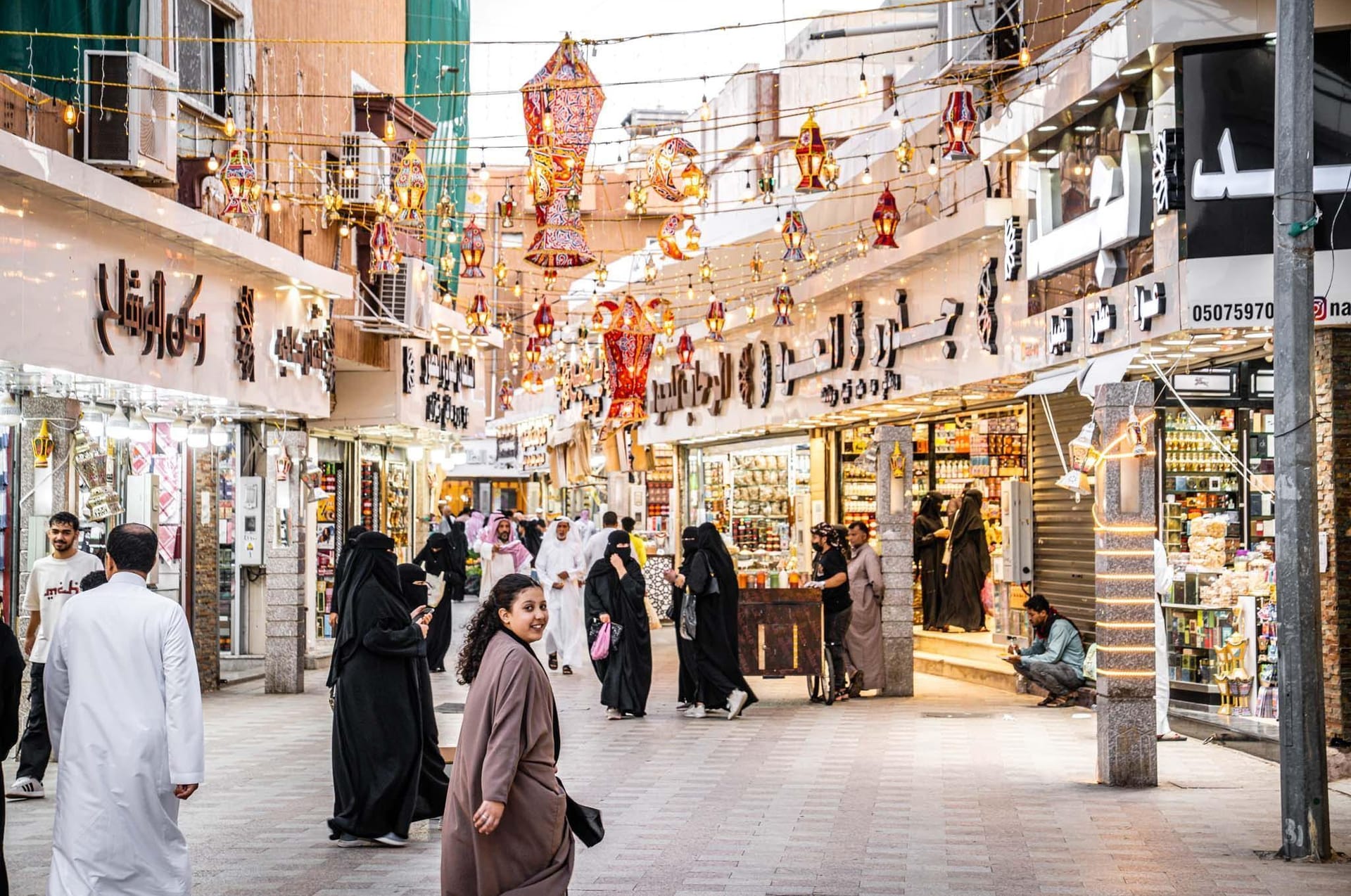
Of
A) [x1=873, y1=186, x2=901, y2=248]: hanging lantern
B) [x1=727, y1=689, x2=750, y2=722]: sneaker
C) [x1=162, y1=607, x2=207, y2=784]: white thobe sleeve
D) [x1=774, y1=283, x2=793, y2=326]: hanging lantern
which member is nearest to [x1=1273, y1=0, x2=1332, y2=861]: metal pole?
[x1=162, y1=607, x2=207, y2=784]: white thobe sleeve

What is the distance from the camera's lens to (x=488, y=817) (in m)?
5.37

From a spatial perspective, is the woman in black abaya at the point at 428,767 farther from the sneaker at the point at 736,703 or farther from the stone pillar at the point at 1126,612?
the sneaker at the point at 736,703

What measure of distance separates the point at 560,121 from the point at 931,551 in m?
9.28

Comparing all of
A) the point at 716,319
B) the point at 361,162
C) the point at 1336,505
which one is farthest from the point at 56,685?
the point at 716,319

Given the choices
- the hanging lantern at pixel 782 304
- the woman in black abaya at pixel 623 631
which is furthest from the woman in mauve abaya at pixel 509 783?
the hanging lantern at pixel 782 304

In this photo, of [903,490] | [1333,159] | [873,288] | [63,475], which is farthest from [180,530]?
[1333,159]

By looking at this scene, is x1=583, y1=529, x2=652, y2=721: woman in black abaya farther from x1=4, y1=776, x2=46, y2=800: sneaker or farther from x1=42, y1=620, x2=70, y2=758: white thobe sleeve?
x1=42, y1=620, x2=70, y2=758: white thobe sleeve

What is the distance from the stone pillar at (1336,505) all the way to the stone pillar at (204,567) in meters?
11.0

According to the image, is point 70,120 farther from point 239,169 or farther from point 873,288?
point 873,288

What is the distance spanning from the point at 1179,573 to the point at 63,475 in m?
9.38

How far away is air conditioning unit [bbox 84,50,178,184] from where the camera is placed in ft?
42.9

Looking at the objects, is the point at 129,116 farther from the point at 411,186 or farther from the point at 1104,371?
the point at 1104,371

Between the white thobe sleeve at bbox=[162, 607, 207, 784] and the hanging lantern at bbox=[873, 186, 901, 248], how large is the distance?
1155 cm

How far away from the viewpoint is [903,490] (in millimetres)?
16562
